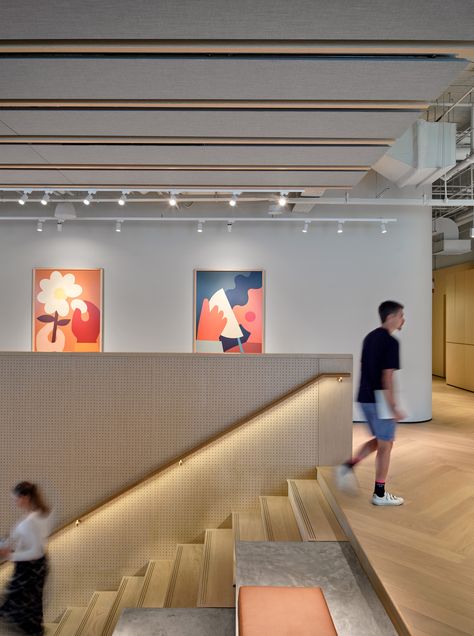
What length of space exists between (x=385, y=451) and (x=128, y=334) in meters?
5.21

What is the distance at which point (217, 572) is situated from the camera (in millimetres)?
3709

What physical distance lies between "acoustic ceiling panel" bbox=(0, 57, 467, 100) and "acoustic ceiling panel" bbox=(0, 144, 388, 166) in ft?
2.40

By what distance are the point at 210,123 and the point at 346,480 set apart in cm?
320

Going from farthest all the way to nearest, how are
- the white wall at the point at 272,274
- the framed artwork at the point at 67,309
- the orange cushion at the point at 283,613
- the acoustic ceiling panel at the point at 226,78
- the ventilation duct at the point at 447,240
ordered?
the ventilation duct at the point at 447,240
the framed artwork at the point at 67,309
the white wall at the point at 272,274
the acoustic ceiling panel at the point at 226,78
the orange cushion at the point at 283,613

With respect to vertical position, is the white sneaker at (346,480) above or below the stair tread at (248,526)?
above

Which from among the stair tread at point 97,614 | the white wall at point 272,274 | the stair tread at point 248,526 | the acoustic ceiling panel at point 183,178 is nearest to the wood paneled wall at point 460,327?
the white wall at point 272,274

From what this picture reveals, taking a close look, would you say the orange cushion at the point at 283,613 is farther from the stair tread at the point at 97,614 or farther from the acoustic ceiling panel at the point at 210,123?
the acoustic ceiling panel at the point at 210,123

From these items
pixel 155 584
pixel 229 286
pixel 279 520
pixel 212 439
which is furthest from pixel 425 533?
pixel 229 286

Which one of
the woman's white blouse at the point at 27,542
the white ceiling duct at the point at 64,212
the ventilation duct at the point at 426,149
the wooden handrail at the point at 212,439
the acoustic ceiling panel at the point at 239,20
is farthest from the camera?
the white ceiling duct at the point at 64,212

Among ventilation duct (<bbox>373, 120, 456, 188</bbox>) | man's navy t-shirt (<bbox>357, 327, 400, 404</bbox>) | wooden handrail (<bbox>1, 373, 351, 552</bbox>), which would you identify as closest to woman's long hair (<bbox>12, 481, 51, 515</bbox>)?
wooden handrail (<bbox>1, 373, 351, 552</bbox>)

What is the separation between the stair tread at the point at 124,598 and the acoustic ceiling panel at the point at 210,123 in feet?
13.1

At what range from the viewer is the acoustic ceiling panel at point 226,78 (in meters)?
2.69

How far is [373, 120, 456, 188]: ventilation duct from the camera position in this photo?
538cm

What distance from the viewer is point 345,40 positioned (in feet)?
8.21
